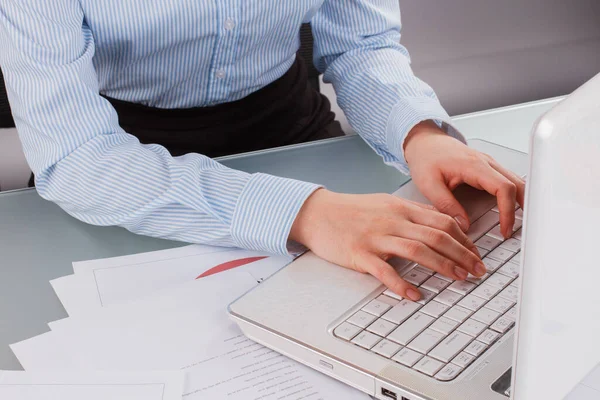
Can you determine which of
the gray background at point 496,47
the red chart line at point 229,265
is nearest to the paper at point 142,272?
the red chart line at point 229,265

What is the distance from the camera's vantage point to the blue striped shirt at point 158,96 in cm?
83

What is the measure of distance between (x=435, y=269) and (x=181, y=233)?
0.30 meters

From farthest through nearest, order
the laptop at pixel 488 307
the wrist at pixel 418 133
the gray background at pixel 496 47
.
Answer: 1. the gray background at pixel 496 47
2. the wrist at pixel 418 133
3. the laptop at pixel 488 307

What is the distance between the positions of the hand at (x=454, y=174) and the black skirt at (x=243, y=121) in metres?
0.33

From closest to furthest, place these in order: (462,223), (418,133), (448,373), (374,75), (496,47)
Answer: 1. (448,373)
2. (462,223)
3. (418,133)
4. (374,75)
5. (496,47)

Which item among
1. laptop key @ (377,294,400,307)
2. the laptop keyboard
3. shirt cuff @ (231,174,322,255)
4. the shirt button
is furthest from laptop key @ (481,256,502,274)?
the shirt button

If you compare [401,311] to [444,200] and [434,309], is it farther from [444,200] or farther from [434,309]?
[444,200]

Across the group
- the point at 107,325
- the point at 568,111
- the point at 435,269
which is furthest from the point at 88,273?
the point at 568,111

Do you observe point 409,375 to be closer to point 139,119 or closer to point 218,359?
point 218,359

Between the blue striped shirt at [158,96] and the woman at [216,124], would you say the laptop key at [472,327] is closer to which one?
the woman at [216,124]

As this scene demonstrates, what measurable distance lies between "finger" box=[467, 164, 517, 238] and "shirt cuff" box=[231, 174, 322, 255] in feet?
0.62

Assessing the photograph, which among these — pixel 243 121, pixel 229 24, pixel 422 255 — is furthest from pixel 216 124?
pixel 422 255

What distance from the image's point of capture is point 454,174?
85 cm

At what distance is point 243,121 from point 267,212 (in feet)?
1.30
